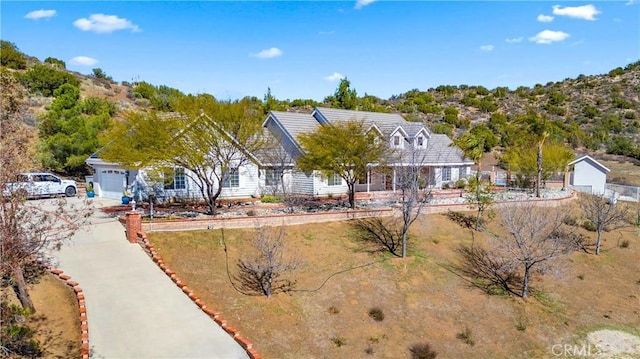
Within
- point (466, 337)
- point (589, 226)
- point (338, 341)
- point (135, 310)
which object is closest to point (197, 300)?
point (135, 310)

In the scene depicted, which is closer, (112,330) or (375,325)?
(112,330)

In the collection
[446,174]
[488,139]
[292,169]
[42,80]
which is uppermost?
[42,80]

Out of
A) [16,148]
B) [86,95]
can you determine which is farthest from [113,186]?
[86,95]

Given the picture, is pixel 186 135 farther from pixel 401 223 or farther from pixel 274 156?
pixel 401 223

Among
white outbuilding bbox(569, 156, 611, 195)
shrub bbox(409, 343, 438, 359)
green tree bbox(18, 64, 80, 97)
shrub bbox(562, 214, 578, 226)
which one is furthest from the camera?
green tree bbox(18, 64, 80, 97)

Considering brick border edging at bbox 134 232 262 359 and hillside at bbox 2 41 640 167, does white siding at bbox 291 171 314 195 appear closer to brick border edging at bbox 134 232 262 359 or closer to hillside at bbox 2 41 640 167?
brick border edging at bbox 134 232 262 359

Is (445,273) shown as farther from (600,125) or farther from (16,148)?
(600,125)

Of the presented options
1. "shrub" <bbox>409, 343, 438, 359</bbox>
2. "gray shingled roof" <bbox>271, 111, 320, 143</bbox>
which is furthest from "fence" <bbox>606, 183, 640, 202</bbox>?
"shrub" <bbox>409, 343, 438, 359</bbox>
